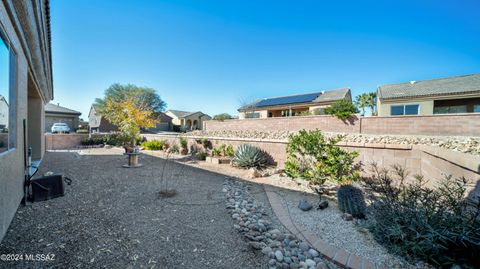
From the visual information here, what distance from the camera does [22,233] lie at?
2.69 m

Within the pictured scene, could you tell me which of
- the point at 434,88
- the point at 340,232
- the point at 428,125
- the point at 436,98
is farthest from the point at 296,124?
the point at 434,88

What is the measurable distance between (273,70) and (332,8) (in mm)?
8497

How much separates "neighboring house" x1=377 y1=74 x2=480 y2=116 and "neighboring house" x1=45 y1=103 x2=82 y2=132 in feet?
116

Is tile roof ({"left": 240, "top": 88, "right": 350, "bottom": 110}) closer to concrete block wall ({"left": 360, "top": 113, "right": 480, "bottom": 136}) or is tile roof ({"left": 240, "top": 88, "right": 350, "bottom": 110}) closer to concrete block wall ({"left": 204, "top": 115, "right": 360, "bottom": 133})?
concrete block wall ({"left": 204, "top": 115, "right": 360, "bottom": 133})

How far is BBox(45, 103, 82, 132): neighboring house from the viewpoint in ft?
76.1

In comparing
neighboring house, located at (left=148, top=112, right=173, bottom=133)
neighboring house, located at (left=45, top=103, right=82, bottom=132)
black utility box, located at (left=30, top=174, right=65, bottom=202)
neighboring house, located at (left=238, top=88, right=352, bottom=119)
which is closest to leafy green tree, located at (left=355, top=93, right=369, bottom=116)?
neighboring house, located at (left=238, top=88, right=352, bottom=119)

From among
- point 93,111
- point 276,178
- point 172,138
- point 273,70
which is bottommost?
point 276,178

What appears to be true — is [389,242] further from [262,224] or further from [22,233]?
[22,233]

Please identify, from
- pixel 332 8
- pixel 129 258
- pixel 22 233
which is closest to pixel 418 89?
pixel 332 8

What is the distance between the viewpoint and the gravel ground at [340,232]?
7.75 feet

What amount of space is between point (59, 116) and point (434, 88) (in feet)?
131

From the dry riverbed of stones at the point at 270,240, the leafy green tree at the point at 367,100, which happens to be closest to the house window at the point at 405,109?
the leafy green tree at the point at 367,100

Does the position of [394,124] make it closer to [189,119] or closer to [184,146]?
[184,146]

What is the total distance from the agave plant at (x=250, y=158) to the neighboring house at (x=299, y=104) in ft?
39.7
